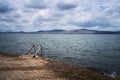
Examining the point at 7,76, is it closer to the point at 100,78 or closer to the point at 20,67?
the point at 20,67

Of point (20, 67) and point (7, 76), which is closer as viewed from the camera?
point (7, 76)

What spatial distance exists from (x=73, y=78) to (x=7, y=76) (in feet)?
16.0

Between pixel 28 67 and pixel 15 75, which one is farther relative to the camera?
pixel 28 67

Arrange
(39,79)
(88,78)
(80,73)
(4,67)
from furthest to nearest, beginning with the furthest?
(4,67) → (80,73) → (88,78) → (39,79)

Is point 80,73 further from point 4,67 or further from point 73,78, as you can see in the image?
point 4,67

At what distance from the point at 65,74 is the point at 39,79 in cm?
272

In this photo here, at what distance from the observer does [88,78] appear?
54.9 feet

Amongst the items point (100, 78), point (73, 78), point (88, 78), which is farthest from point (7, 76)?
point (100, 78)

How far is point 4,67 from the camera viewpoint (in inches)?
773

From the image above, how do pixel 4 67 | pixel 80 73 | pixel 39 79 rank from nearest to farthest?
1. pixel 39 79
2. pixel 80 73
3. pixel 4 67

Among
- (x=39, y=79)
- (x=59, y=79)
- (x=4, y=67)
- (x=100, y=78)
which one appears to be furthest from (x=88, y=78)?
(x=4, y=67)

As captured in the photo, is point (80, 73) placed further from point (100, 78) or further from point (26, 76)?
point (26, 76)

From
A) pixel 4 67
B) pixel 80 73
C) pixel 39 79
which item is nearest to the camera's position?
pixel 39 79

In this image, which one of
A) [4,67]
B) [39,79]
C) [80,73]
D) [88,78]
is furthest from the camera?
[4,67]
